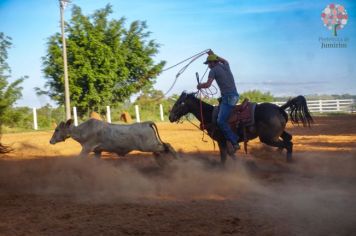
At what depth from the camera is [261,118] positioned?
8.73m

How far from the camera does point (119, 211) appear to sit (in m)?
5.31

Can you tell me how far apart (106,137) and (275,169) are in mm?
3562

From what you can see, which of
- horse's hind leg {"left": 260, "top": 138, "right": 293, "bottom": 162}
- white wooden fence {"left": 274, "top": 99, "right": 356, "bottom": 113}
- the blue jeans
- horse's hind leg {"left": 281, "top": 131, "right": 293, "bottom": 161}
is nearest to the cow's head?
the blue jeans

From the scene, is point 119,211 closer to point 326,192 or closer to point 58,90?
point 326,192

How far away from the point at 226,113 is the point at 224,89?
19.9 inches

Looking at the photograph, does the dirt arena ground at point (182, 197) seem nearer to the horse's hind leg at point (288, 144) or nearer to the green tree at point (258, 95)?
the horse's hind leg at point (288, 144)

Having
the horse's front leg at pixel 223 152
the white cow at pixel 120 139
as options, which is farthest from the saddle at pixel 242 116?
the white cow at pixel 120 139

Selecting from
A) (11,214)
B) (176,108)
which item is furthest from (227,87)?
(11,214)

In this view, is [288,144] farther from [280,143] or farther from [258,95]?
[258,95]

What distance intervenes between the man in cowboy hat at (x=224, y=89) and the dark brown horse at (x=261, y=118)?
277mm

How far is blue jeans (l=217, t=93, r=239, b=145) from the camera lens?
8.52m

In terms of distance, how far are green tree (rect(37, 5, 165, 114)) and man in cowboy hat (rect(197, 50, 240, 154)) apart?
20661mm

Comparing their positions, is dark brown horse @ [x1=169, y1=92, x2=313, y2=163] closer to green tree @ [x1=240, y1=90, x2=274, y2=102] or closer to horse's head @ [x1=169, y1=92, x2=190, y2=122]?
horse's head @ [x1=169, y1=92, x2=190, y2=122]

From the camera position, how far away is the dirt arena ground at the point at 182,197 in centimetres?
458
